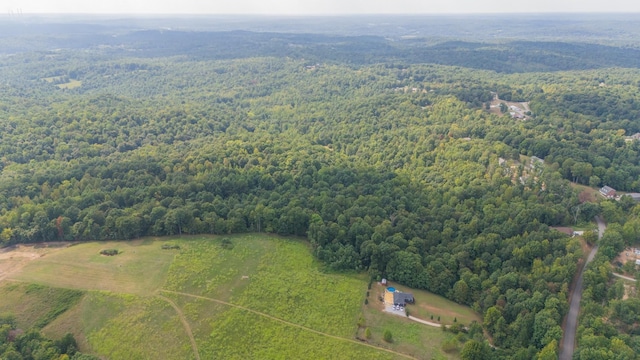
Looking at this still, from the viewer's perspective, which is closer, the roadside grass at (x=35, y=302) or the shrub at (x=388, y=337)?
the shrub at (x=388, y=337)

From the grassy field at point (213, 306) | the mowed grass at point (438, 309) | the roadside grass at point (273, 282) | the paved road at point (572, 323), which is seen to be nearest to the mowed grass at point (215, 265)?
the roadside grass at point (273, 282)

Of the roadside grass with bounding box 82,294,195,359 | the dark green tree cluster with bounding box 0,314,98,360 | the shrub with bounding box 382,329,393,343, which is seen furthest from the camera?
the shrub with bounding box 382,329,393,343

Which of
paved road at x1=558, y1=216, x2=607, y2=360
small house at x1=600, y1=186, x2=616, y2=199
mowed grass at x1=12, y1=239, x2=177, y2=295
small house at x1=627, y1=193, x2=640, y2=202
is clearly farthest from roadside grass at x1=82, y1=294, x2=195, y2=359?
small house at x1=627, y1=193, x2=640, y2=202

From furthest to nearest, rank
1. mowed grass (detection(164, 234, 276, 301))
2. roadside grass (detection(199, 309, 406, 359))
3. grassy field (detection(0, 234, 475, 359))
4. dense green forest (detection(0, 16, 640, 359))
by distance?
dense green forest (detection(0, 16, 640, 359)) → mowed grass (detection(164, 234, 276, 301)) → grassy field (detection(0, 234, 475, 359)) → roadside grass (detection(199, 309, 406, 359))

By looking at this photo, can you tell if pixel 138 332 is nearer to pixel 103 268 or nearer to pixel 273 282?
pixel 103 268

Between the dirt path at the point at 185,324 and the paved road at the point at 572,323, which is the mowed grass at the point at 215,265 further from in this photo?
the paved road at the point at 572,323

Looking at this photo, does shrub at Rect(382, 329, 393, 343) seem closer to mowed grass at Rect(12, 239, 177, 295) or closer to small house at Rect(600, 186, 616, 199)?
mowed grass at Rect(12, 239, 177, 295)

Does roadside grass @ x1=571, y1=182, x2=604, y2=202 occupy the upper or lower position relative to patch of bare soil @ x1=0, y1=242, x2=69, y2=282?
upper
